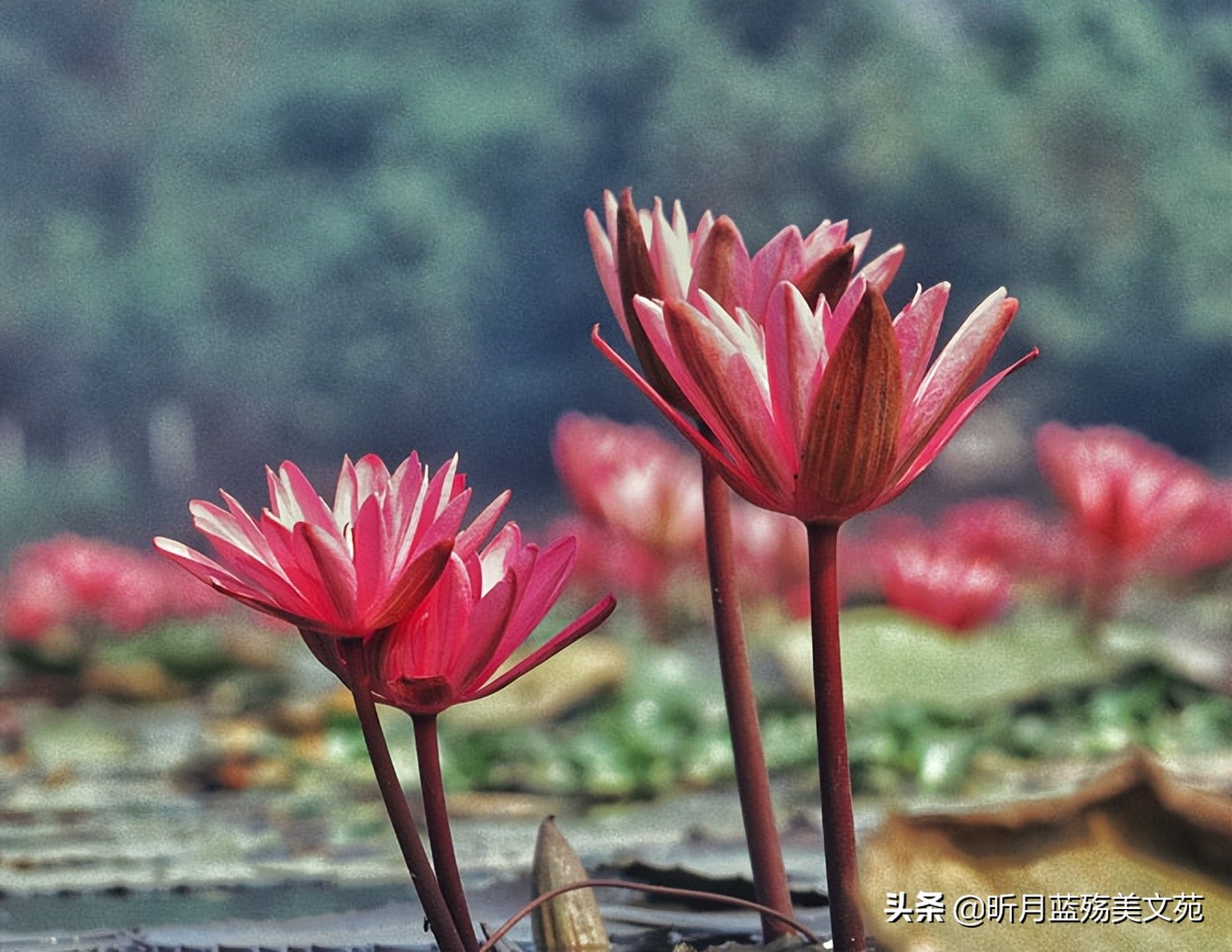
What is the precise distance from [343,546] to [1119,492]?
714 millimetres

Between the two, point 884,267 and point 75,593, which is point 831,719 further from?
point 75,593

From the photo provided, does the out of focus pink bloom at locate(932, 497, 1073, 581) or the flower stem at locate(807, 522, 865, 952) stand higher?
the out of focus pink bloom at locate(932, 497, 1073, 581)

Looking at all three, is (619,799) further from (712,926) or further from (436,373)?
(436,373)

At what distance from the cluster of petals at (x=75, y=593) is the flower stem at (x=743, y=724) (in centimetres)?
97

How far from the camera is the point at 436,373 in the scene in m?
3.07

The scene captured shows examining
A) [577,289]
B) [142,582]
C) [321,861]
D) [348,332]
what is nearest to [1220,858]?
[321,861]

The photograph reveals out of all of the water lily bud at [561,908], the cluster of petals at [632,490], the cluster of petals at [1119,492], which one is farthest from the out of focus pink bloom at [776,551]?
the water lily bud at [561,908]

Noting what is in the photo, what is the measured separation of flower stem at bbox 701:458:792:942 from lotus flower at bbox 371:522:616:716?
4 cm

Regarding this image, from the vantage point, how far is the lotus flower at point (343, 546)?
22 cm

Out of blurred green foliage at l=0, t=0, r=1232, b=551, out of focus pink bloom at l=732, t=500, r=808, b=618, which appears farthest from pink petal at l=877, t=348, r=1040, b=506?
blurred green foliage at l=0, t=0, r=1232, b=551

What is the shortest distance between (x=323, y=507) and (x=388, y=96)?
9.12 feet

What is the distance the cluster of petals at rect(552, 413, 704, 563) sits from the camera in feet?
2.90

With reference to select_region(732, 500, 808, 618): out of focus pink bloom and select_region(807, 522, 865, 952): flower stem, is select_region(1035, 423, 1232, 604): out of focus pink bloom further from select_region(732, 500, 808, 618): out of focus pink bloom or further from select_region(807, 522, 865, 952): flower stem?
select_region(807, 522, 865, 952): flower stem

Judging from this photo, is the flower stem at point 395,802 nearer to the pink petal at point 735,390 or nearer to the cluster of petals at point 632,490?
the pink petal at point 735,390
